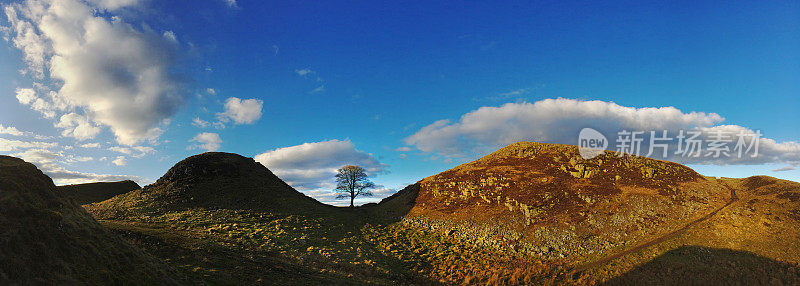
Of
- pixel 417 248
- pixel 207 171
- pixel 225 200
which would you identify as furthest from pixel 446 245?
pixel 207 171

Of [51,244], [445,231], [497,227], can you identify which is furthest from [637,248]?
[51,244]

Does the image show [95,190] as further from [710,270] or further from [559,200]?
[710,270]

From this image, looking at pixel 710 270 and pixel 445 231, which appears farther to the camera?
pixel 445 231

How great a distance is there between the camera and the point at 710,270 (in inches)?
770

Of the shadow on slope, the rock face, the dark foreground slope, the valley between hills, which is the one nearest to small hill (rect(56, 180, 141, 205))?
the valley between hills

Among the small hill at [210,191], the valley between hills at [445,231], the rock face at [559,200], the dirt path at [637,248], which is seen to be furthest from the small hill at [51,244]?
the dirt path at [637,248]

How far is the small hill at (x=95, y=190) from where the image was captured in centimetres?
5372

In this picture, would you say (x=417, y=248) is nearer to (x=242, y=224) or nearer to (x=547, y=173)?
(x=242, y=224)

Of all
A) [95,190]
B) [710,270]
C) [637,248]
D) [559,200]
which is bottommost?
[95,190]

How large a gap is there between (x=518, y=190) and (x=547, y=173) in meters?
6.42

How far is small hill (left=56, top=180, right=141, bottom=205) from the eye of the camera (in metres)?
53.7

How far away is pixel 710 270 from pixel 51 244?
35.9 meters

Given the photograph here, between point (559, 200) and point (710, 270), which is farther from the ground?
point (559, 200)

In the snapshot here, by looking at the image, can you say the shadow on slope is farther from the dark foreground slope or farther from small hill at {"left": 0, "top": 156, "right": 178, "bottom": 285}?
small hill at {"left": 0, "top": 156, "right": 178, "bottom": 285}
